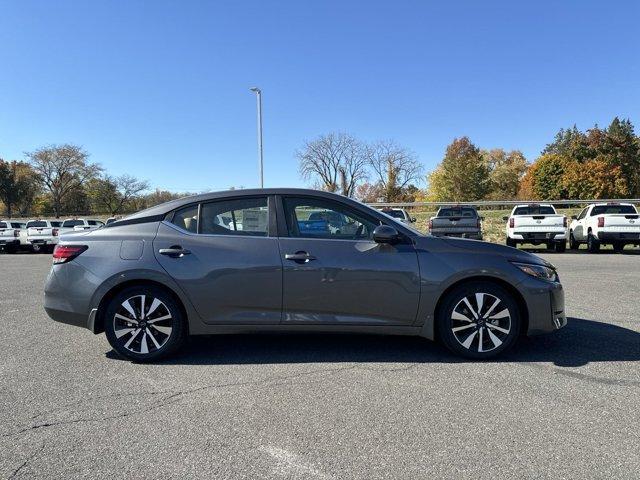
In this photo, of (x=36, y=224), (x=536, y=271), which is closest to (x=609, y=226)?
(x=536, y=271)

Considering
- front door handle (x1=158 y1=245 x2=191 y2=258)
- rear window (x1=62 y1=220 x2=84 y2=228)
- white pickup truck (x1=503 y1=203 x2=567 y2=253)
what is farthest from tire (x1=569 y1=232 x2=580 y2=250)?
rear window (x1=62 y1=220 x2=84 y2=228)

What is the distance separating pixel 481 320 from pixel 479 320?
0.06 feet

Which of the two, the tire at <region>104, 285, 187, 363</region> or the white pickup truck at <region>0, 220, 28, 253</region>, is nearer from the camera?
the tire at <region>104, 285, 187, 363</region>

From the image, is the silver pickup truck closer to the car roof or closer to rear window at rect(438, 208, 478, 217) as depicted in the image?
rear window at rect(438, 208, 478, 217)

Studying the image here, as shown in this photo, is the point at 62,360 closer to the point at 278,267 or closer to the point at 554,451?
the point at 278,267

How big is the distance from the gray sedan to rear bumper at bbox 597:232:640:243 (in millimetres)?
13246

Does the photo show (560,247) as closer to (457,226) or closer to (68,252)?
(457,226)

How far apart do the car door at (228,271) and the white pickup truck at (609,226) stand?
14.8 metres

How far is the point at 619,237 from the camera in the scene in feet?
50.8

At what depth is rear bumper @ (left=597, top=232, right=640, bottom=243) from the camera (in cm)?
1533

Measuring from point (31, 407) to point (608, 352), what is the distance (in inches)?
198

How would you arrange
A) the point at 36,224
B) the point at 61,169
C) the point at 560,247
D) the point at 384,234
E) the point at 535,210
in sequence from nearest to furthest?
the point at 384,234
the point at 560,247
the point at 535,210
the point at 36,224
the point at 61,169

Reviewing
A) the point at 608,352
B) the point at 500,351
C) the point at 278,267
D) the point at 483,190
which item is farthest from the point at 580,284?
the point at 483,190

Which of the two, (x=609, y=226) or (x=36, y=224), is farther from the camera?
(x=36, y=224)
